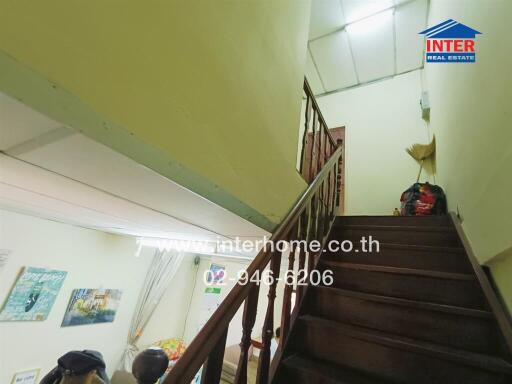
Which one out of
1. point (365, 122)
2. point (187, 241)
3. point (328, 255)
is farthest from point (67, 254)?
point (365, 122)

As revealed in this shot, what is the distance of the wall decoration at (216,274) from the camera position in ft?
14.6

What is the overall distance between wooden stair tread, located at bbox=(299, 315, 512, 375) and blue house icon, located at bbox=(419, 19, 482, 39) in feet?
6.01

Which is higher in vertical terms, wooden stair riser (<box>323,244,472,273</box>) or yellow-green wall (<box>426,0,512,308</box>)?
yellow-green wall (<box>426,0,512,308</box>)

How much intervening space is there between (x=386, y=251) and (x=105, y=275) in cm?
320

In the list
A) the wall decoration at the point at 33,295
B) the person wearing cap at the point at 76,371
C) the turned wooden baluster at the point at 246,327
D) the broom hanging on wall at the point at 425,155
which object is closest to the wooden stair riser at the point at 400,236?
the turned wooden baluster at the point at 246,327

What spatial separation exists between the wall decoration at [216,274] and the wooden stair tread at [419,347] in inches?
134

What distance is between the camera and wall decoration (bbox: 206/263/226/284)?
14.6 ft

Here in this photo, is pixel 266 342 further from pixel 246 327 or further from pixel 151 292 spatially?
pixel 151 292

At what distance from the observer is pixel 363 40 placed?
3.48m

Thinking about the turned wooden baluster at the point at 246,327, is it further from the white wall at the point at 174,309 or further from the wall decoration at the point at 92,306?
the white wall at the point at 174,309

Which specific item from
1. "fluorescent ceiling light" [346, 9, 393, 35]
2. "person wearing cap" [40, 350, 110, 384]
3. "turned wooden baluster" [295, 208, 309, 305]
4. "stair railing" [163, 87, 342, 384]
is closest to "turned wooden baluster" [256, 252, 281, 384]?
"stair railing" [163, 87, 342, 384]

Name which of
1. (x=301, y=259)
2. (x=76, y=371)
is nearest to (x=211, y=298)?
(x=76, y=371)

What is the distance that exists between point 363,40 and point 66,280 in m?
4.94

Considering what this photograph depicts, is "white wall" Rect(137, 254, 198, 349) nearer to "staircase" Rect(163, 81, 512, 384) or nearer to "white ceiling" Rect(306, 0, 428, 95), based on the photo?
"staircase" Rect(163, 81, 512, 384)
